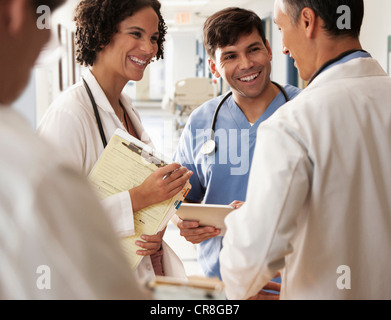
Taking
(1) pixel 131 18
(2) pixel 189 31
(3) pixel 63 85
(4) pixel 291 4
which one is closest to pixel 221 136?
(1) pixel 131 18

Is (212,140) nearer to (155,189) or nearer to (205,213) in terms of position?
(205,213)

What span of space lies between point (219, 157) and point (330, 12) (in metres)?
0.80

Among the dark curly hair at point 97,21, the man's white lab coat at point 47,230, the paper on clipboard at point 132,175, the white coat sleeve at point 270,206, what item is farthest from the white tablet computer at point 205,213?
the man's white lab coat at point 47,230

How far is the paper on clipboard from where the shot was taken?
4.22ft

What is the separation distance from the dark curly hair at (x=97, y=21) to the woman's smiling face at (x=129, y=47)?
2 cm

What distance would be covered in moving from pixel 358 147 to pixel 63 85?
5506mm

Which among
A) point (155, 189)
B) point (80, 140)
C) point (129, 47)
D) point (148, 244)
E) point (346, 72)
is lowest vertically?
point (148, 244)

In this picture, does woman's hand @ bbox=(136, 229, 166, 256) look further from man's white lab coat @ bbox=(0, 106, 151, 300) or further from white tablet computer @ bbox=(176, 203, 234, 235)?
man's white lab coat @ bbox=(0, 106, 151, 300)

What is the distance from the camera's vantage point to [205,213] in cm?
149

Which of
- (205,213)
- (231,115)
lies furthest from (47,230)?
(231,115)

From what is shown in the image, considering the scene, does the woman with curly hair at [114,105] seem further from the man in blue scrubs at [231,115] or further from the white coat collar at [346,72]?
the white coat collar at [346,72]

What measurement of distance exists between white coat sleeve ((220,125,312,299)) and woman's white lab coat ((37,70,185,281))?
46 cm

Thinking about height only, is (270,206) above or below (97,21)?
below

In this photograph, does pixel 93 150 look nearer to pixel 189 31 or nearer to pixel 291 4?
pixel 291 4
